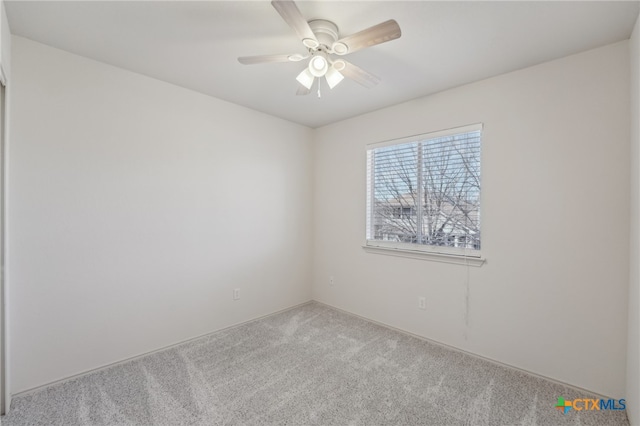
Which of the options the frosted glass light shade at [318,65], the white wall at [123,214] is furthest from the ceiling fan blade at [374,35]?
the white wall at [123,214]

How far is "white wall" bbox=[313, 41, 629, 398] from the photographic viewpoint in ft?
6.37

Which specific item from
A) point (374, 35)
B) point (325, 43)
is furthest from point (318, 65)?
point (374, 35)

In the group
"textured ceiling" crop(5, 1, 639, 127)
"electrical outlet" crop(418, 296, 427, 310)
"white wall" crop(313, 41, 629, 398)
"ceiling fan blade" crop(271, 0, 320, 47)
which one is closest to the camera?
"ceiling fan blade" crop(271, 0, 320, 47)

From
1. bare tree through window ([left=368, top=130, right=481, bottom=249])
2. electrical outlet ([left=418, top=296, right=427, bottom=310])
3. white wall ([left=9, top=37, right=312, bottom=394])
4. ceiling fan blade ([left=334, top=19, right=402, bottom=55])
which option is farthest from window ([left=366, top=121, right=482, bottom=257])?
ceiling fan blade ([left=334, top=19, right=402, bottom=55])

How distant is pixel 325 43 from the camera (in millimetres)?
1797

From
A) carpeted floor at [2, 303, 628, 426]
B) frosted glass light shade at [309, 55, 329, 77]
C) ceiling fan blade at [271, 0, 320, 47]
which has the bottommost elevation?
carpeted floor at [2, 303, 628, 426]

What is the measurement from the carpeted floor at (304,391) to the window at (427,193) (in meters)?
1.06

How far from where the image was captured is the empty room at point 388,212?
70.2 inches

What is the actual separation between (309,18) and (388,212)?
214cm

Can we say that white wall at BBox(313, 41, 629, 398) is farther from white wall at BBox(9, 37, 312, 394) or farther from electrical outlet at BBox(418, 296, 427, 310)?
white wall at BBox(9, 37, 312, 394)

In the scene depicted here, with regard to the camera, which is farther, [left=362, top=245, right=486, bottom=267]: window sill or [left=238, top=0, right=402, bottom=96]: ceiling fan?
[left=362, top=245, right=486, bottom=267]: window sill

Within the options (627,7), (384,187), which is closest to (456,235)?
(384,187)

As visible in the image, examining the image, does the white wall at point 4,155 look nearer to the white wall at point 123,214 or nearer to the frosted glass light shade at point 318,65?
the white wall at point 123,214

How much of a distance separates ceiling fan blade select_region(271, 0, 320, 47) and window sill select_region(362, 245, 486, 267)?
7.31ft
